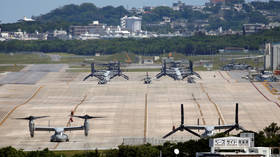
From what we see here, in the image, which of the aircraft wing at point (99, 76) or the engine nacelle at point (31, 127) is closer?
the engine nacelle at point (31, 127)

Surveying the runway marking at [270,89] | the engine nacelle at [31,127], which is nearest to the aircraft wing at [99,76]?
the runway marking at [270,89]

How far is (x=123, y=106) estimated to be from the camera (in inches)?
4875

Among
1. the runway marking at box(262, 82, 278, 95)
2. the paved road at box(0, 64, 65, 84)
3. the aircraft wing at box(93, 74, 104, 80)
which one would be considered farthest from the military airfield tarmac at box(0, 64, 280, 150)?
the aircraft wing at box(93, 74, 104, 80)

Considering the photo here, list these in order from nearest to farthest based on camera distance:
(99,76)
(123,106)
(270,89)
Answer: (123,106) < (270,89) < (99,76)

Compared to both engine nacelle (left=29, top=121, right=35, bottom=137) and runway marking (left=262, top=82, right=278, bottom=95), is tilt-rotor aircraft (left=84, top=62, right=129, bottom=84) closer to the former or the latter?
runway marking (left=262, top=82, right=278, bottom=95)

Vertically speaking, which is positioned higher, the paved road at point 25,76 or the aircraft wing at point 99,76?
the aircraft wing at point 99,76

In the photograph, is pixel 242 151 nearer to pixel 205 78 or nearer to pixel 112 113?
pixel 112 113

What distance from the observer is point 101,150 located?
8788 centimetres

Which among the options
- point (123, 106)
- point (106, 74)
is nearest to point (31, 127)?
point (123, 106)

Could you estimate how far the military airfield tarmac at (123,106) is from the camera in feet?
326

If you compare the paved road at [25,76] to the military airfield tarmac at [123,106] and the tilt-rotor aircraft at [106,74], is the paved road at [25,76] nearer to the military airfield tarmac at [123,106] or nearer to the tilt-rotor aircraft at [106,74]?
the military airfield tarmac at [123,106]

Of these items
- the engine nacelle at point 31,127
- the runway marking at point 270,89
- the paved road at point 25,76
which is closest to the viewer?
the engine nacelle at point 31,127

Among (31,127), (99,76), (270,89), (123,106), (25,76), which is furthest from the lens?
(25,76)

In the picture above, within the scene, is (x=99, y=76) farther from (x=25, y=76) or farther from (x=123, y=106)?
(x=123, y=106)
